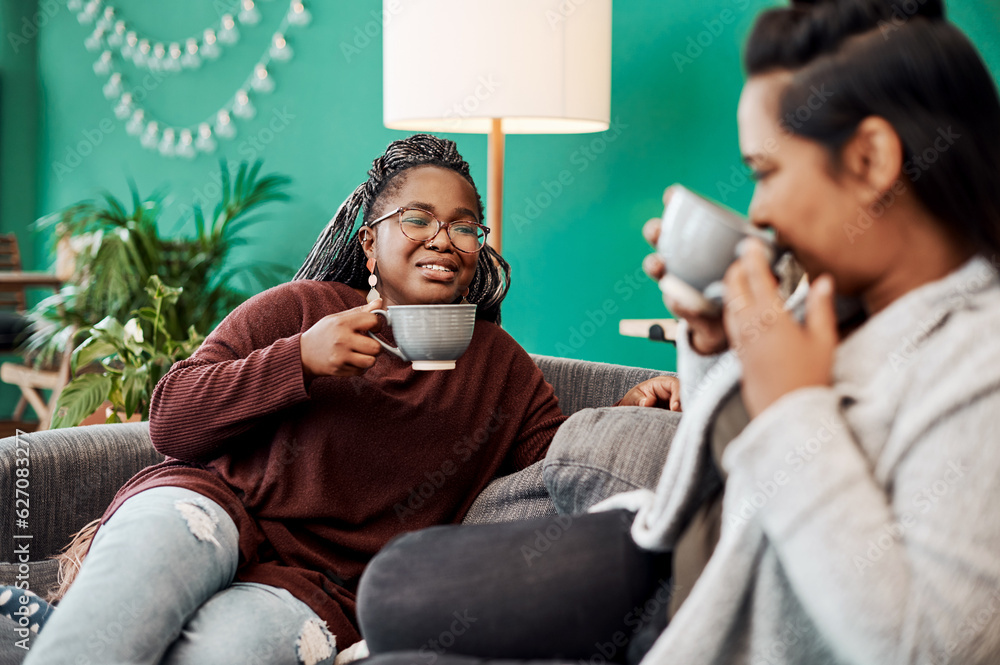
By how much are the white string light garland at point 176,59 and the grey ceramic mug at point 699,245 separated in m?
2.99

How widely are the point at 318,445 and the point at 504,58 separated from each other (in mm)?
983

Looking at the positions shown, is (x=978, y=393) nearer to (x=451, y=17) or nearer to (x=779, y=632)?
(x=779, y=632)

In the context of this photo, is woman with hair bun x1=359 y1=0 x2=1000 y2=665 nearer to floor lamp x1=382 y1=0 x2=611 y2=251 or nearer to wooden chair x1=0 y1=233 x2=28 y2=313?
floor lamp x1=382 y1=0 x2=611 y2=251

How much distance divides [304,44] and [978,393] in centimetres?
Answer: 321

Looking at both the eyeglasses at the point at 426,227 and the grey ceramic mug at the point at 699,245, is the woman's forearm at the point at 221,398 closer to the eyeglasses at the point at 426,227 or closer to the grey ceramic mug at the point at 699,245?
the eyeglasses at the point at 426,227

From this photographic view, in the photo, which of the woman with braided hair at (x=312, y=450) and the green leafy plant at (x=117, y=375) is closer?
the woman with braided hair at (x=312, y=450)

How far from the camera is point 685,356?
2.72 ft

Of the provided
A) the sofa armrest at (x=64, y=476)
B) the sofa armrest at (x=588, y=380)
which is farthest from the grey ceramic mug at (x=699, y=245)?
the sofa armrest at (x=64, y=476)

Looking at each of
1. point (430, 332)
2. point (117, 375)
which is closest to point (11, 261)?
point (117, 375)

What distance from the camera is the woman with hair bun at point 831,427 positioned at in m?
0.59

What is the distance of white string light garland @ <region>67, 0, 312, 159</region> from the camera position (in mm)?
3535

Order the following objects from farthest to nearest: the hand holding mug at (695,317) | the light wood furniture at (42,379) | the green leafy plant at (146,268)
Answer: the light wood furniture at (42,379) < the green leafy plant at (146,268) < the hand holding mug at (695,317)

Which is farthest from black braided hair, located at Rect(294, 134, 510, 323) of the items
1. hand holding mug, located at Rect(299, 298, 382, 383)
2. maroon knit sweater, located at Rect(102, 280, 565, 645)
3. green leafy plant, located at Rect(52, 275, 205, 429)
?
green leafy plant, located at Rect(52, 275, 205, 429)

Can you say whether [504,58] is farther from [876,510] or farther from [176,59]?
[176,59]
